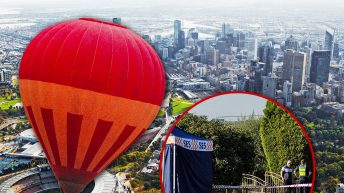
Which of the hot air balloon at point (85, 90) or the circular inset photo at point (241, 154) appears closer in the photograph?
the circular inset photo at point (241, 154)

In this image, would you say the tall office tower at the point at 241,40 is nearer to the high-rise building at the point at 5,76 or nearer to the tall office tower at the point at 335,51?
the tall office tower at the point at 335,51

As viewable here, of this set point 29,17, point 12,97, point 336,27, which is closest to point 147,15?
point 29,17

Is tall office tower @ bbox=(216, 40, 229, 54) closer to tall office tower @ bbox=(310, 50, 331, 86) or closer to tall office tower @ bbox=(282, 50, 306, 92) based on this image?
tall office tower @ bbox=(282, 50, 306, 92)

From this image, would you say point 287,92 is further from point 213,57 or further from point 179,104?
point 213,57

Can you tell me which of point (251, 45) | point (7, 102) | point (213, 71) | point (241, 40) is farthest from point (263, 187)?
point (241, 40)

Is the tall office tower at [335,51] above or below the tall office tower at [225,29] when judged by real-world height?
below

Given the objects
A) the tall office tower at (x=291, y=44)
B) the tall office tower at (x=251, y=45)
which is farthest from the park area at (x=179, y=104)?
the tall office tower at (x=251, y=45)

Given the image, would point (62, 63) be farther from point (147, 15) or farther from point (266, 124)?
point (147, 15)
